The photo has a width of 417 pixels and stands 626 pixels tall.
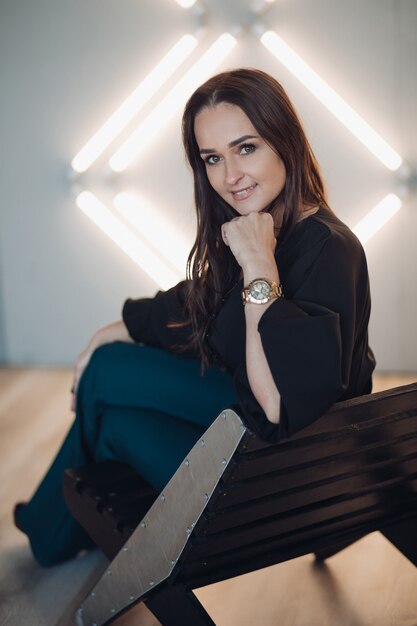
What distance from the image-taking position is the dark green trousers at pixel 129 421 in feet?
6.61

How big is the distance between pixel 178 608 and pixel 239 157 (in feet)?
3.49

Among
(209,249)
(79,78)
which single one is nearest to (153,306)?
(209,249)

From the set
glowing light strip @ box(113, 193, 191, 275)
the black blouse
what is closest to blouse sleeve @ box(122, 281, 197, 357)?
the black blouse

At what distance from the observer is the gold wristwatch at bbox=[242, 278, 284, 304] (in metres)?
1.51

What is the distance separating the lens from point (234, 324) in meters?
1.83

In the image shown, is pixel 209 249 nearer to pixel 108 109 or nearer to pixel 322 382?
pixel 322 382

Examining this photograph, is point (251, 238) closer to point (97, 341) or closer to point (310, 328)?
point (310, 328)

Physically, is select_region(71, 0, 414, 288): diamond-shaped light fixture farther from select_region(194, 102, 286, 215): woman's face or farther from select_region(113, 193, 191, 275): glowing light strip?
select_region(194, 102, 286, 215): woman's face

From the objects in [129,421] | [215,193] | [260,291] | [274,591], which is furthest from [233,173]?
[274,591]

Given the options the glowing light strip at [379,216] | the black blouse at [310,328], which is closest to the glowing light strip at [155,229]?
the glowing light strip at [379,216]

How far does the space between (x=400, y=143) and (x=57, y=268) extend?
2075 mm

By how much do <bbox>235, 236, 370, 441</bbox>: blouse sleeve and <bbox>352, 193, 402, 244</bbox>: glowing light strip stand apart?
Result: 2631mm

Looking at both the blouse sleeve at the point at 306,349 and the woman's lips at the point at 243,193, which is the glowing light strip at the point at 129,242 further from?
the blouse sleeve at the point at 306,349

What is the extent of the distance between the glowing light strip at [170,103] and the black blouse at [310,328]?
100 inches
